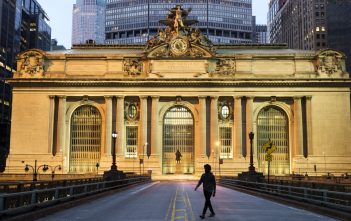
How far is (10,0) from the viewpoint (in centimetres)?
13775

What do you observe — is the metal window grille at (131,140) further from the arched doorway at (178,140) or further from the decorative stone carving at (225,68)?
the decorative stone carving at (225,68)

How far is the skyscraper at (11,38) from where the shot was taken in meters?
125

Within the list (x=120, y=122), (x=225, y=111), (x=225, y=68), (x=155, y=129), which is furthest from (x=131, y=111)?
(x=225, y=68)

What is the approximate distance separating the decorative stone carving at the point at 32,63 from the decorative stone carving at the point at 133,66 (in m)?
14.3

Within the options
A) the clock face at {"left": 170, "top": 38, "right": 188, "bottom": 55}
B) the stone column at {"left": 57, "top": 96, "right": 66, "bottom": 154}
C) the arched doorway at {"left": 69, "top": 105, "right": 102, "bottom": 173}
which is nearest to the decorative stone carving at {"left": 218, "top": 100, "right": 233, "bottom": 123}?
the clock face at {"left": 170, "top": 38, "right": 188, "bottom": 55}

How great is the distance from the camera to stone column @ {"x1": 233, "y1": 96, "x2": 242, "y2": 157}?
8638 cm

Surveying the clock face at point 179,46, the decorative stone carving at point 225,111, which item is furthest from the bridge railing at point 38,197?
the clock face at point 179,46

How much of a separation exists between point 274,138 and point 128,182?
140ft

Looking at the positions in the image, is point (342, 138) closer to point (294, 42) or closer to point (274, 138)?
point (274, 138)

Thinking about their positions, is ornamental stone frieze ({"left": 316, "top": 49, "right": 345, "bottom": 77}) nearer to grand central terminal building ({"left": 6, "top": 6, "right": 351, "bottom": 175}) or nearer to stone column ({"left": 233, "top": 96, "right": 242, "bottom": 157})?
grand central terminal building ({"left": 6, "top": 6, "right": 351, "bottom": 175})

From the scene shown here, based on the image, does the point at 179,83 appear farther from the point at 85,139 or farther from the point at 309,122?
the point at 309,122

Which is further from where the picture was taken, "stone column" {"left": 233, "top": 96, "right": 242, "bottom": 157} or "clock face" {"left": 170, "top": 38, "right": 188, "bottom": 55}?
"clock face" {"left": 170, "top": 38, "right": 188, "bottom": 55}

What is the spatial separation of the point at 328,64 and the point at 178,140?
93.8 ft

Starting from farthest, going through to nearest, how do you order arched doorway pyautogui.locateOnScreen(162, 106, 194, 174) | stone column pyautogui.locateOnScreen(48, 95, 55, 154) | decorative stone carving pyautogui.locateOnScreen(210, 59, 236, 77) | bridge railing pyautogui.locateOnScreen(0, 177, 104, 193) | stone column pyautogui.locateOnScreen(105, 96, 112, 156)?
arched doorway pyautogui.locateOnScreen(162, 106, 194, 174), decorative stone carving pyautogui.locateOnScreen(210, 59, 236, 77), stone column pyautogui.locateOnScreen(48, 95, 55, 154), stone column pyautogui.locateOnScreen(105, 96, 112, 156), bridge railing pyautogui.locateOnScreen(0, 177, 104, 193)
